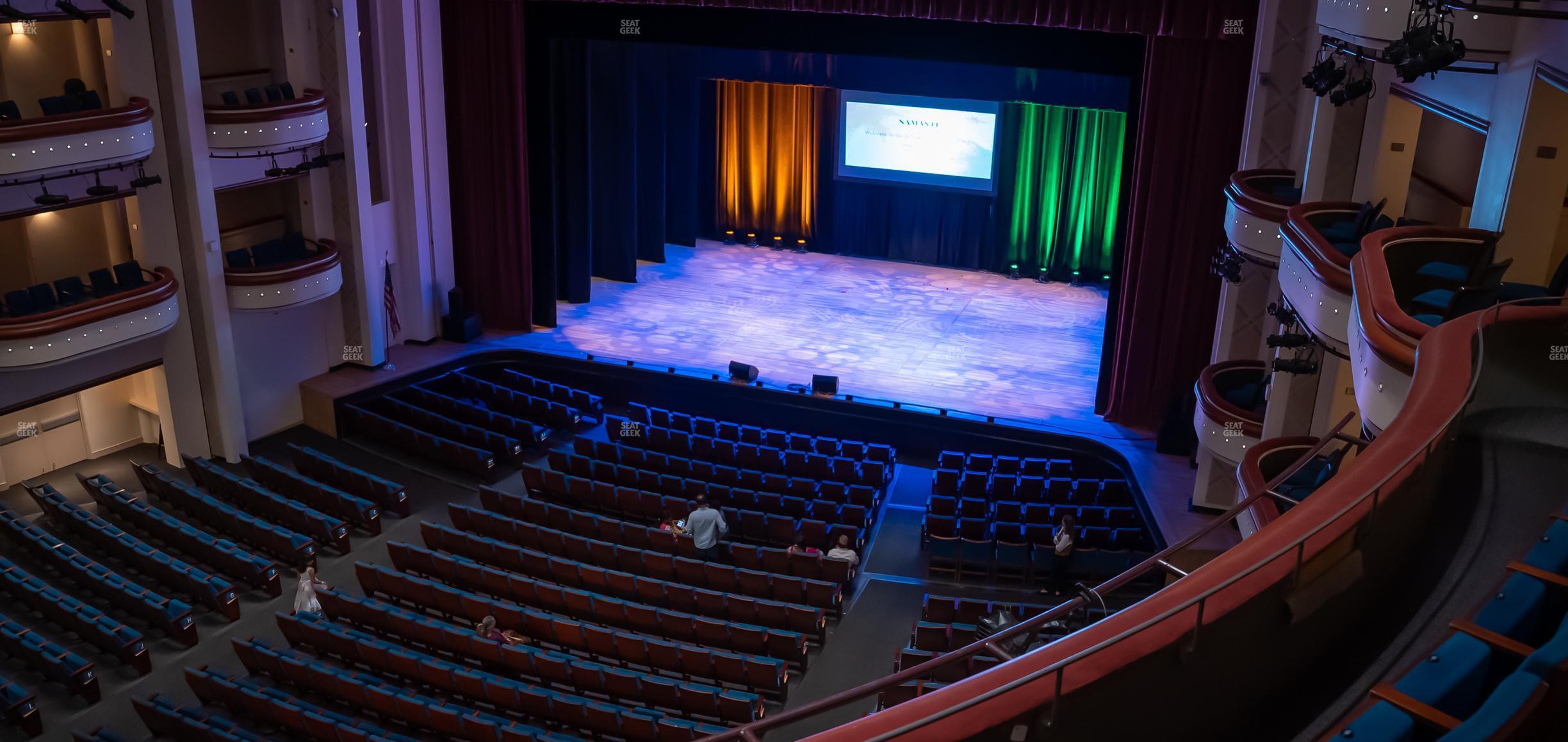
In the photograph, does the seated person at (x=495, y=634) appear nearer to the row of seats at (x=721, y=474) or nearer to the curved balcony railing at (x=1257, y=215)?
the row of seats at (x=721, y=474)

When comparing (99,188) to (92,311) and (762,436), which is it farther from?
(762,436)

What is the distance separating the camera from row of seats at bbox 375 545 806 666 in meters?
10.6

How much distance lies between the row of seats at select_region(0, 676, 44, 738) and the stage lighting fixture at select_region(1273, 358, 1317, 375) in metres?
11.1

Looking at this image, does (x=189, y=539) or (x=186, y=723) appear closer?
(x=186, y=723)

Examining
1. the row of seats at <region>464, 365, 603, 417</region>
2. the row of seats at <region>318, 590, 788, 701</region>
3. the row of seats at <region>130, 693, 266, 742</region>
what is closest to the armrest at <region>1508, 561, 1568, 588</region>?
the row of seats at <region>318, 590, 788, 701</region>

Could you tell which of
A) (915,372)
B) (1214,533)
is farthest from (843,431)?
(1214,533)

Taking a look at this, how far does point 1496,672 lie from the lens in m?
3.95

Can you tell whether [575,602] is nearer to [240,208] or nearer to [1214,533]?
[1214,533]

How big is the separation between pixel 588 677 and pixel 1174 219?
Answer: 9.81m

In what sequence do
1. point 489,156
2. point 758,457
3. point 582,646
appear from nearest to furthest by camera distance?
1. point 582,646
2. point 758,457
3. point 489,156

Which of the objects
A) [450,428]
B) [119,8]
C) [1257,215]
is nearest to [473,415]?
[450,428]

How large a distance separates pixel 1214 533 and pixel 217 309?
1227 cm

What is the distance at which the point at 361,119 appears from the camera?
16.5 metres

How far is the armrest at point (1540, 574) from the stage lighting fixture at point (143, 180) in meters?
14.5
